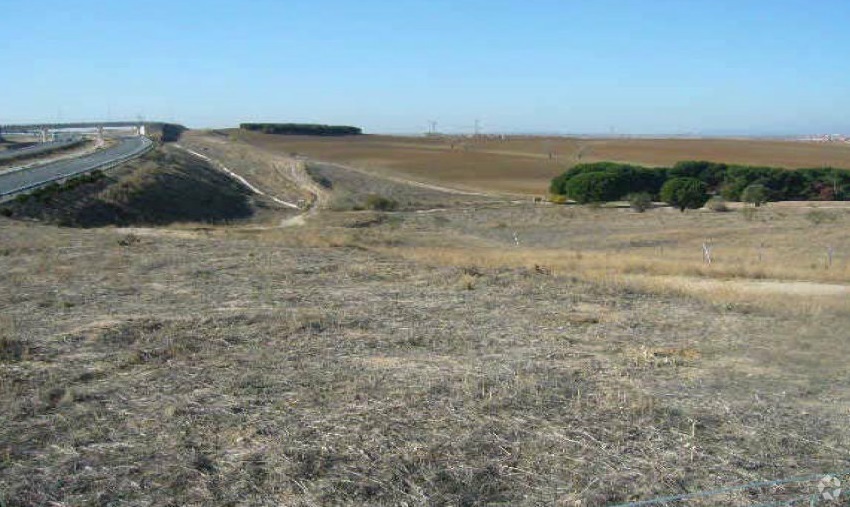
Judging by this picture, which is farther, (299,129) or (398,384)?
(299,129)

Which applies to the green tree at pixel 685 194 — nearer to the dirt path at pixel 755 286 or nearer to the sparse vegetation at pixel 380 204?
the sparse vegetation at pixel 380 204

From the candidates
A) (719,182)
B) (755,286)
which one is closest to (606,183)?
(719,182)

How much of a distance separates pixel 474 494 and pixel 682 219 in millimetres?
45996

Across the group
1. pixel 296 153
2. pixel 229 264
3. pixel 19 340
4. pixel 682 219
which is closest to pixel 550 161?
pixel 296 153

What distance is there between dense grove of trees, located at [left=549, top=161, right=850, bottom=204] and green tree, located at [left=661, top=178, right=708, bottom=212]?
2315 millimetres

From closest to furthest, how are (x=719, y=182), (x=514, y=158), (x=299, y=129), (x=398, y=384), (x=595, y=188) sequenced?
1. (x=398, y=384)
2. (x=595, y=188)
3. (x=719, y=182)
4. (x=514, y=158)
5. (x=299, y=129)

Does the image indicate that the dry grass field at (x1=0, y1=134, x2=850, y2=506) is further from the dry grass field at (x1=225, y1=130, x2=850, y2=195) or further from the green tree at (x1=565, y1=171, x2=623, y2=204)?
the dry grass field at (x1=225, y1=130, x2=850, y2=195)

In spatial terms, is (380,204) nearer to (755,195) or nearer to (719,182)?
(755,195)

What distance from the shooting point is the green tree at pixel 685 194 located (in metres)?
64.9

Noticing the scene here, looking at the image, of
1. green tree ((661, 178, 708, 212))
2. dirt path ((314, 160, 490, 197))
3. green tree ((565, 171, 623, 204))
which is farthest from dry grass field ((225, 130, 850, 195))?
green tree ((661, 178, 708, 212))

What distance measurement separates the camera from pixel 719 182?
79.8 metres

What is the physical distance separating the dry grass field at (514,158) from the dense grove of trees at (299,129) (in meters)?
30.5

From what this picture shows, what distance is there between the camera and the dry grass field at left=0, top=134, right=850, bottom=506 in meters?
6.84

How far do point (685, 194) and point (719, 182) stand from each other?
16565 mm
